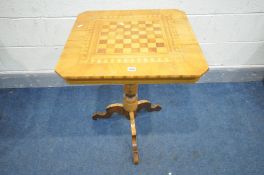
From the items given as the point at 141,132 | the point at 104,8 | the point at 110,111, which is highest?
the point at 104,8

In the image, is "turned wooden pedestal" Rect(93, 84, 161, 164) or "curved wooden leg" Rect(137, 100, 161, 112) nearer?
"turned wooden pedestal" Rect(93, 84, 161, 164)

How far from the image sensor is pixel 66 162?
5.18 ft

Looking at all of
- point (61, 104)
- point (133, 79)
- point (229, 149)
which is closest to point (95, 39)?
point (133, 79)

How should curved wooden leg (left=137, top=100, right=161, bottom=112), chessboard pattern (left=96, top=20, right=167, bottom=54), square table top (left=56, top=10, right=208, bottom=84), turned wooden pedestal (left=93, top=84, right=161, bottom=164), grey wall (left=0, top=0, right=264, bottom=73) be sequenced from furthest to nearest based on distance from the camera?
curved wooden leg (left=137, top=100, right=161, bottom=112) → grey wall (left=0, top=0, right=264, bottom=73) → turned wooden pedestal (left=93, top=84, right=161, bottom=164) → chessboard pattern (left=96, top=20, right=167, bottom=54) → square table top (left=56, top=10, right=208, bottom=84)

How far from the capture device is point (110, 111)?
5.91 feet

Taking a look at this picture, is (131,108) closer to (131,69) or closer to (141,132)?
(141,132)

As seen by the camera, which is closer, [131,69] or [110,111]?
[131,69]

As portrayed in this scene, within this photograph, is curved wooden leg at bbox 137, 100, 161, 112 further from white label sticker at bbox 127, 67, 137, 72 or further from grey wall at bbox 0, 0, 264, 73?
white label sticker at bbox 127, 67, 137, 72

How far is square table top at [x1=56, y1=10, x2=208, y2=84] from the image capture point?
3.41ft

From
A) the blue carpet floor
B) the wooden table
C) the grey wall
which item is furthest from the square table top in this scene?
the blue carpet floor

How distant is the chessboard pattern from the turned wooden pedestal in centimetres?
34

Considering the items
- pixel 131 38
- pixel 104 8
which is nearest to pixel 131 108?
pixel 131 38

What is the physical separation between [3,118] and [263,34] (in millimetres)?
2196

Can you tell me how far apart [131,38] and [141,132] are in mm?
773
